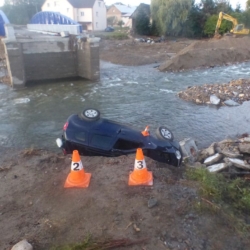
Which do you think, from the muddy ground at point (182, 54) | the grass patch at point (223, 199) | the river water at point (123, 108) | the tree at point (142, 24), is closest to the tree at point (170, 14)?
the tree at point (142, 24)

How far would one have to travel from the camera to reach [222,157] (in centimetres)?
750

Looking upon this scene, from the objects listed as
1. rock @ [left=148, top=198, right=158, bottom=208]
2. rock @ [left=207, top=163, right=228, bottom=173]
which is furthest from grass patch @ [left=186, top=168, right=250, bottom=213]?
rock @ [left=207, top=163, right=228, bottom=173]

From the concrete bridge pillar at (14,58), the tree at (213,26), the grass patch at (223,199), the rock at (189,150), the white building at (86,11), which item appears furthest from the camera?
the white building at (86,11)

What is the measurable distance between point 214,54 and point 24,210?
24143 millimetres

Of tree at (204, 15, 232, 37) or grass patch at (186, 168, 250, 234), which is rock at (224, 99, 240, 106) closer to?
grass patch at (186, 168, 250, 234)

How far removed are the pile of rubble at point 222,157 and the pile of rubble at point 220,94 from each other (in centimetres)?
625

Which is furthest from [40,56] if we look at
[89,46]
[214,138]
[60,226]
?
[60,226]

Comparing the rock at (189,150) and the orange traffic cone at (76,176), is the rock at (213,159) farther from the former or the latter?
the orange traffic cone at (76,176)

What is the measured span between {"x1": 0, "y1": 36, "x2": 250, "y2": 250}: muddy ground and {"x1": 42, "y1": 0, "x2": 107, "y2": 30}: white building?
2221 inches

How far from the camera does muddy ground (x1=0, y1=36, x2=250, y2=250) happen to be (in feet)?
12.6

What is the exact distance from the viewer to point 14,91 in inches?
669

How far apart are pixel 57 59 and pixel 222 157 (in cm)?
1522

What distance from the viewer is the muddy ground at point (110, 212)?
12.6 ft

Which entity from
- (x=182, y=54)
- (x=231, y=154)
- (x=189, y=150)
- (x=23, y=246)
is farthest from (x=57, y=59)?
(x=23, y=246)
